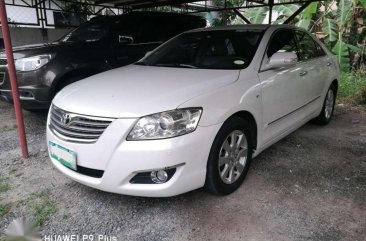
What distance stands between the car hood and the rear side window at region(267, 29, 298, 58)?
0.74 meters

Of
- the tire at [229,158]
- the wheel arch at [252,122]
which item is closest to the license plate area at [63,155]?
the tire at [229,158]

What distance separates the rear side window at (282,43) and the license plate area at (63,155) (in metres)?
2.16

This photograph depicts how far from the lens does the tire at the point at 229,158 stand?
2699 mm

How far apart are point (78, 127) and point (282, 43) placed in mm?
2529

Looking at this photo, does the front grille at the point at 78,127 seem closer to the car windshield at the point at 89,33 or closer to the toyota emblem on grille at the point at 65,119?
the toyota emblem on grille at the point at 65,119

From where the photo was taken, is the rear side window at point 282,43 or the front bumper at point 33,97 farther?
the front bumper at point 33,97

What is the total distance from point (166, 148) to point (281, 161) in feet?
6.20

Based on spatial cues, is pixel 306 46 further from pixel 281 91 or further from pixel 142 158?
pixel 142 158

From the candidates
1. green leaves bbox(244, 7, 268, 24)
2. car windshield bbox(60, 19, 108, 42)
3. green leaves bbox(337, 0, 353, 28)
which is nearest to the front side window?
car windshield bbox(60, 19, 108, 42)

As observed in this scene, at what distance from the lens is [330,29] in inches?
342

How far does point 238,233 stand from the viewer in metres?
2.48

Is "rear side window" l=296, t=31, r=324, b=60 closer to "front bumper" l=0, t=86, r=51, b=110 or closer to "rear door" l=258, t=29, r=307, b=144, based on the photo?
"rear door" l=258, t=29, r=307, b=144

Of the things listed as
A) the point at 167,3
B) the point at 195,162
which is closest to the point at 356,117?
the point at 195,162

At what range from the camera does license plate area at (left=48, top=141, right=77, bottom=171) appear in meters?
2.63
